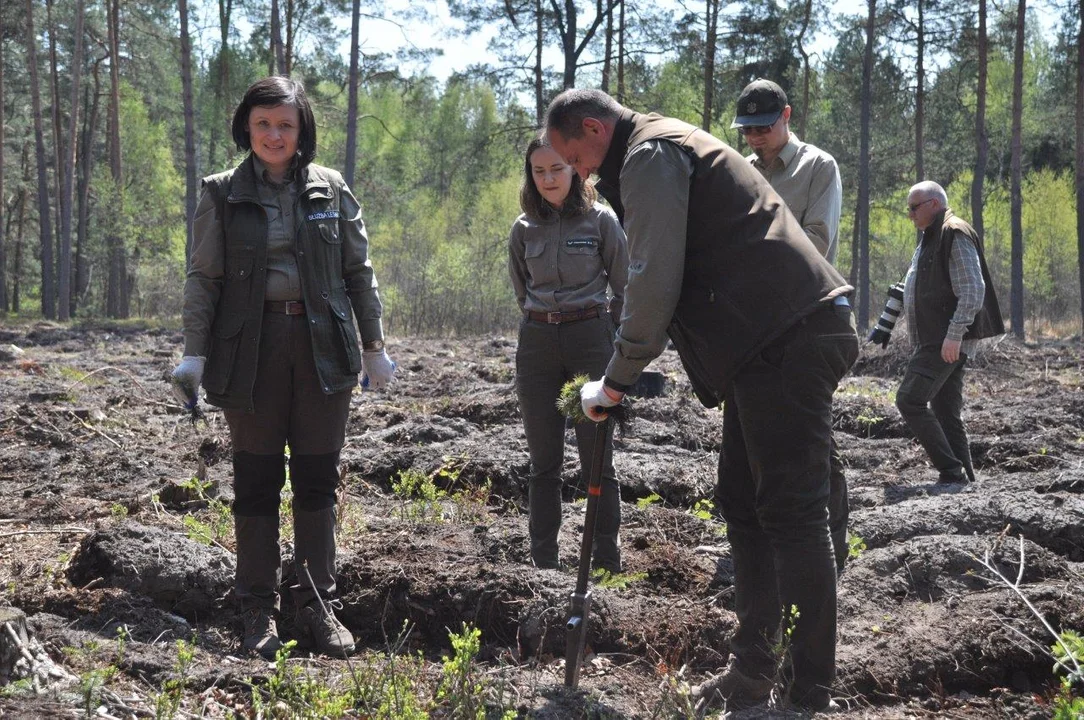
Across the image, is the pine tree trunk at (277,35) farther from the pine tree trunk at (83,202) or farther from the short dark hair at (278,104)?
the short dark hair at (278,104)

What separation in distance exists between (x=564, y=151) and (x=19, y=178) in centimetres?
3722

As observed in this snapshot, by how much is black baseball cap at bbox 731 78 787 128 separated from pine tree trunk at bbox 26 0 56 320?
79.9 ft

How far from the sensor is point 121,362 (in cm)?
1459

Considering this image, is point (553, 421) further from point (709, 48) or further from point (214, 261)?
point (709, 48)

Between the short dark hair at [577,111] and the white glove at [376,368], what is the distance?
121 cm

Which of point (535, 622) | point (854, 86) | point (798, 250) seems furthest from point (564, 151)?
point (854, 86)

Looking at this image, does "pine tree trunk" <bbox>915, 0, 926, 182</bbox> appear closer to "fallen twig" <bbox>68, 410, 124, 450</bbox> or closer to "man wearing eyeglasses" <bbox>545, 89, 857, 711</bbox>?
"fallen twig" <bbox>68, 410, 124, 450</bbox>

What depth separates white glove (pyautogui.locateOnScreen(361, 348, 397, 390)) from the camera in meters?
3.92

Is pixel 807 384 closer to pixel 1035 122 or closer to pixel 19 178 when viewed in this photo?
pixel 1035 122

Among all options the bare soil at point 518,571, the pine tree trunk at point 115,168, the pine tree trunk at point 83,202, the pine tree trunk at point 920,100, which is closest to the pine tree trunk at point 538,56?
the pine tree trunk at point 920,100

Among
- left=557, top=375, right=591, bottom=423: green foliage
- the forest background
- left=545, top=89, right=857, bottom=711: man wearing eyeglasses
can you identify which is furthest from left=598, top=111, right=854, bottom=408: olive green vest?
the forest background

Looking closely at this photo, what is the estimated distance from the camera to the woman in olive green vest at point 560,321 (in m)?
4.57

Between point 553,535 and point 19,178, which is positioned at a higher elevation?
point 19,178

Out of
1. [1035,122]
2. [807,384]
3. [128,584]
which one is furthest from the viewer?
[1035,122]
